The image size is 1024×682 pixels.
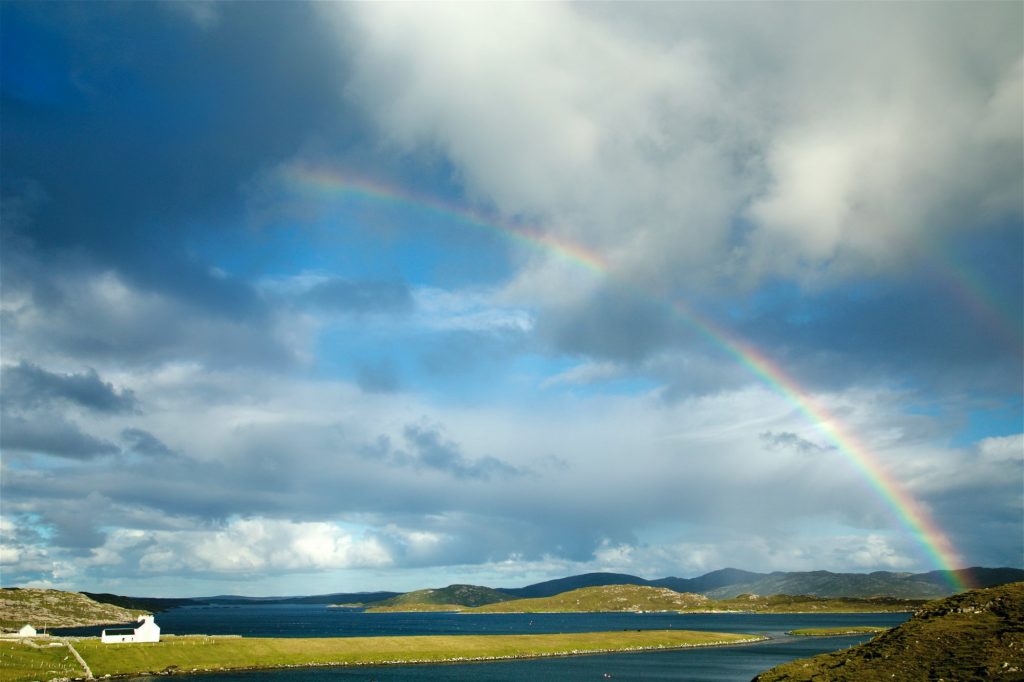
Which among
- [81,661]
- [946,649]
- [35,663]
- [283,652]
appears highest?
[946,649]

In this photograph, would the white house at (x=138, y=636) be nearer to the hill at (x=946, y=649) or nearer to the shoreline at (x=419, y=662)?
the shoreline at (x=419, y=662)

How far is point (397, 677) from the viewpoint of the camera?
12400cm

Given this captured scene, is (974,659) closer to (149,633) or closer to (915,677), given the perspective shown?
(915,677)

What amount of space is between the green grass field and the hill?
3294 inches

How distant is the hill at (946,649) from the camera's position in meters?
78.0

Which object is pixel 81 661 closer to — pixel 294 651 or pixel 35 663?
pixel 35 663

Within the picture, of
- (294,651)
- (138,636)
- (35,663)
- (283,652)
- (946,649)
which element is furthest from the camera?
(294,651)

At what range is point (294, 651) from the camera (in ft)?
483

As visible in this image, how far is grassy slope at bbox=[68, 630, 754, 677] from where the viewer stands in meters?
129

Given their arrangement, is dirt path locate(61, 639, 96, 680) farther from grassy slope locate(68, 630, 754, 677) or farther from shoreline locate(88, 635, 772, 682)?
shoreline locate(88, 635, 772, 682)

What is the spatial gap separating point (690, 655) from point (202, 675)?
11383 cm

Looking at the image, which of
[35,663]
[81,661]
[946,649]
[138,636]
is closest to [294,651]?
[138,636]

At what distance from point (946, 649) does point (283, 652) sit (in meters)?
119

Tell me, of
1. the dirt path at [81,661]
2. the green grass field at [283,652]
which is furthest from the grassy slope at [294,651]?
the dirt path at [81,661]
